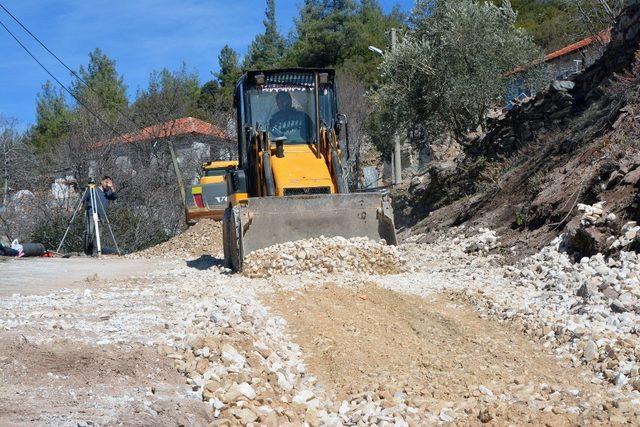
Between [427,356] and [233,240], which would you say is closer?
[427,356]

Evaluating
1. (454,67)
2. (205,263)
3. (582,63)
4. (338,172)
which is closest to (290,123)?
(338,172)

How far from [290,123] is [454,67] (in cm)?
1042

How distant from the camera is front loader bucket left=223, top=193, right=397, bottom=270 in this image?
1153 centimetres

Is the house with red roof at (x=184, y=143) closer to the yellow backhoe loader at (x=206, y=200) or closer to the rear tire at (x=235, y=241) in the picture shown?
the yellow backhoe loader at (x=206, y=200)

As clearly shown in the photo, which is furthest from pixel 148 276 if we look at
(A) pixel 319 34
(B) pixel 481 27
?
(A) pixel 319 34

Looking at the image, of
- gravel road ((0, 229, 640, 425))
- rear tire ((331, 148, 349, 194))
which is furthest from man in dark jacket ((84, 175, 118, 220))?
gravel road ((0, 229, 640, 425))

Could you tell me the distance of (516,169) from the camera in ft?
50.6

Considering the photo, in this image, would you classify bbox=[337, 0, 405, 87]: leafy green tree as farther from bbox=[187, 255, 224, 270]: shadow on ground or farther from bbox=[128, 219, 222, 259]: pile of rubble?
bbox=[187, 255, 224, 270]: shadow on ground

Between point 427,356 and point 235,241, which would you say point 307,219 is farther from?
point 427,356

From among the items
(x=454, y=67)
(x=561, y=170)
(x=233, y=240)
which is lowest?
(x=233, y=240)

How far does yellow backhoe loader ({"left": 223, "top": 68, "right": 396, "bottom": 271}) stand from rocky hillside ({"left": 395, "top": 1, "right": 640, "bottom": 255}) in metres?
2.64

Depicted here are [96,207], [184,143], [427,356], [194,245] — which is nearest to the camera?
[427,356]

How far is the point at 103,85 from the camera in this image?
A: 50.4 meters

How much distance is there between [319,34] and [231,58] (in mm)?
7888
